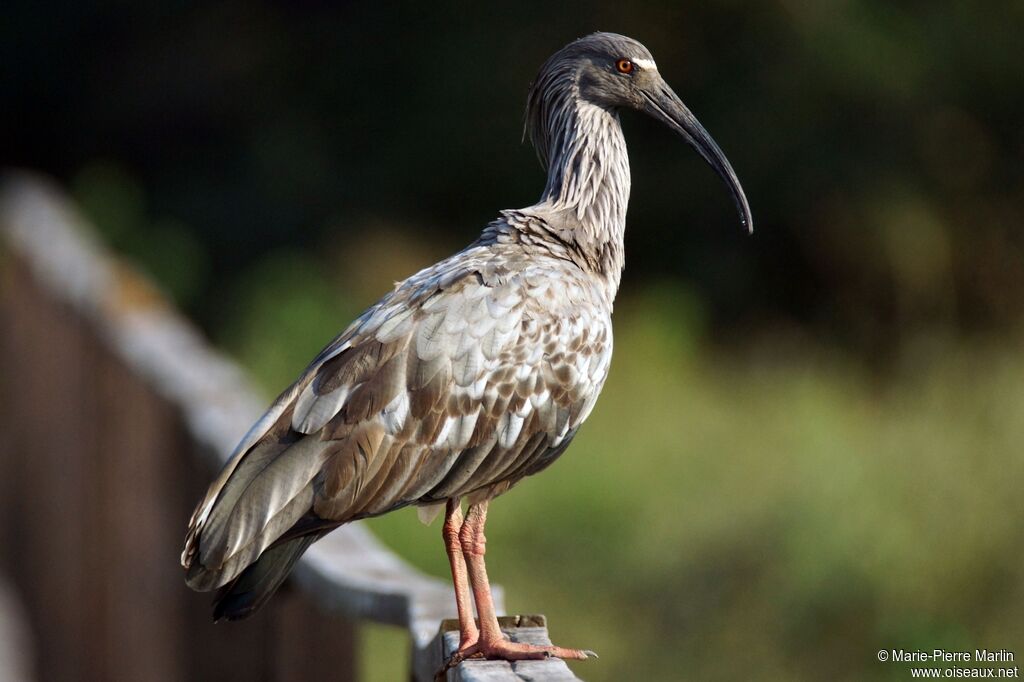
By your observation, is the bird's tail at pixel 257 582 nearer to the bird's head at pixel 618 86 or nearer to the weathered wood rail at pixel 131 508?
the weathered wood rail at pixel 131 508

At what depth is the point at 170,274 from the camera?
14.4m

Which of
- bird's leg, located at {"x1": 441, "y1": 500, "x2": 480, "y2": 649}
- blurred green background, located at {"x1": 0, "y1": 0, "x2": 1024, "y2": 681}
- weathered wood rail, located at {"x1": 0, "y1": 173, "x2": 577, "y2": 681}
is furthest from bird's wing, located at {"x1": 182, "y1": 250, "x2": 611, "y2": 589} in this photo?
blurred green background, located at {"x1": 0, "y1": 0, "x2": 1024, "y2": 681}

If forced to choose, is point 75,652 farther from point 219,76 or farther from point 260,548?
point 219,76

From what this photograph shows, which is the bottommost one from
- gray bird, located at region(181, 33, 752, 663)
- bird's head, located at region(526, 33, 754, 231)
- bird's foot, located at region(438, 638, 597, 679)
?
bird's foot, located at region(438, 638, 597, 679)

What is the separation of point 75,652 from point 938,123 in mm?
8557

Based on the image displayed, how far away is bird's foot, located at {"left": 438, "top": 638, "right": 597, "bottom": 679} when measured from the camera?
3.53m

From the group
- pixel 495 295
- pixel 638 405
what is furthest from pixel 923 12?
pixel 495 295

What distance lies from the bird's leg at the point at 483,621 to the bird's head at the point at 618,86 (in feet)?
4.07

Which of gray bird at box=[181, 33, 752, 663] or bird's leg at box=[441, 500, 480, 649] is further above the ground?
gray bird at box=[181, 33, 752, 663]

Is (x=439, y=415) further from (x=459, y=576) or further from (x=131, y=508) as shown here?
(x=131, y=508)

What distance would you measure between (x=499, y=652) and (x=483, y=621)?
22 centimetres

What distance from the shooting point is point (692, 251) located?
46.7ft

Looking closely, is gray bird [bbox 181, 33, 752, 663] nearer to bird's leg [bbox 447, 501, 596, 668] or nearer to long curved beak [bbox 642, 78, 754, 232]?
bird's leg [bbox 447, 501, 596, 668]

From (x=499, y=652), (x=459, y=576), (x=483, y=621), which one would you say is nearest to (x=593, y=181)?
(x=459, y=576)
